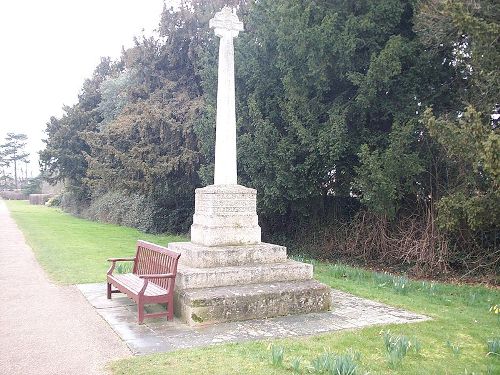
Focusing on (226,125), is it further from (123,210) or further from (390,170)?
(123,210)

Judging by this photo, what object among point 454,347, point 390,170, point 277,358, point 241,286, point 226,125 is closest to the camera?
point 277,358

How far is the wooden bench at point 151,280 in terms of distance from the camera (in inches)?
254

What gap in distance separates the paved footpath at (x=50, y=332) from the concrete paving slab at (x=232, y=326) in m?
0.21

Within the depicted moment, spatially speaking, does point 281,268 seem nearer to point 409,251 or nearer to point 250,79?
point 409,251

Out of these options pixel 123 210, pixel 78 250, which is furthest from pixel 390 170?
pixel 123 210

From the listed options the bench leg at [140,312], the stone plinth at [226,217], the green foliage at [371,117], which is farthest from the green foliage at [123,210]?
the bench leg at [140,312]

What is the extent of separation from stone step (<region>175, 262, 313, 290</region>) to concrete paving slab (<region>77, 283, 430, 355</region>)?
0.62 meters

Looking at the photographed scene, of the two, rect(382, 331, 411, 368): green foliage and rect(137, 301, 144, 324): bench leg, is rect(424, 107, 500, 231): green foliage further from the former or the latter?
rect(137, 301, 144, 324): bench leg

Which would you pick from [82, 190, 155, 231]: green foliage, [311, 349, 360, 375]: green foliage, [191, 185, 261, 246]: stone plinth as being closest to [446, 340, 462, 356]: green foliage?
[311, 349, 360, 375]: green foliage

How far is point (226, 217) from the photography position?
7.88m

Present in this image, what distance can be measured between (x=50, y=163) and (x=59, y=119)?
3.34m

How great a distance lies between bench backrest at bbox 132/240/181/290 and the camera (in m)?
6.79

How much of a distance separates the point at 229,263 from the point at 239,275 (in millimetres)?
358

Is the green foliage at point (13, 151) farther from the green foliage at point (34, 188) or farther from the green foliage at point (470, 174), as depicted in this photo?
the green foliage at point (470, 174)
